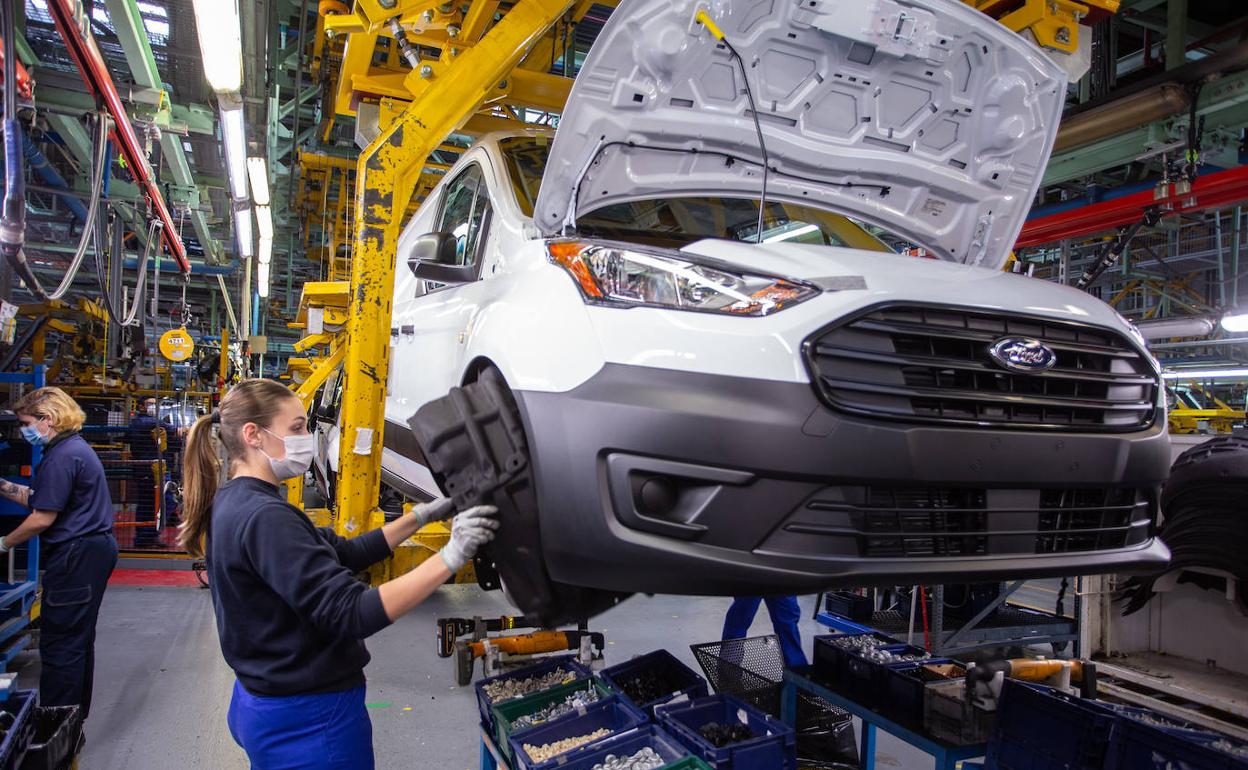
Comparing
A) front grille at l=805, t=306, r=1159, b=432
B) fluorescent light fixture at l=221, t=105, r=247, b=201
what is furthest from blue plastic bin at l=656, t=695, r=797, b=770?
fluorescent light fixture at l=221, t=105, r=247, b=201

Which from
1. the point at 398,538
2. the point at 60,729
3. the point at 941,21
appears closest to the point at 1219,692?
the point at 941,21

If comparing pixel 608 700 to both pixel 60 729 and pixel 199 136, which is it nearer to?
pixel 60 729

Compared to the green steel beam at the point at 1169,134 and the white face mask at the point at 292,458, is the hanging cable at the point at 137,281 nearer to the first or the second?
the white face mask at the point at 292,458

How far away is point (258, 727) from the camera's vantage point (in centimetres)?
204

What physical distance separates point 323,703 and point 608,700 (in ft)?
4.53

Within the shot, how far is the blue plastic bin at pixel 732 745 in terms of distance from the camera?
2.71 metres

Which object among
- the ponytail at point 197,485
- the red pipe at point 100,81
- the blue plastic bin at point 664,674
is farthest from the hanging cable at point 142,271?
the blue plastic bin at point 664,674

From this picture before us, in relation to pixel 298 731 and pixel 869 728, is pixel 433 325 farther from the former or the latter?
pixel 869 728

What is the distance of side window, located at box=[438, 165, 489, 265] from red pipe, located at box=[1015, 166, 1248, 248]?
15.2ft

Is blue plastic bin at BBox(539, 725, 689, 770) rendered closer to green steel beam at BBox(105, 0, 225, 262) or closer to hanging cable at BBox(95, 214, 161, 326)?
hanging cable at BBox(95, 214, 161, 326)

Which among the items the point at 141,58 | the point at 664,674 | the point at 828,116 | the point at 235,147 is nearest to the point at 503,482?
the point at 828,116

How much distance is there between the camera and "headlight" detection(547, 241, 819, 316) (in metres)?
1.69

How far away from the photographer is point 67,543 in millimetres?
4023

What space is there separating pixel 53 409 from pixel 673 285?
165 inches
